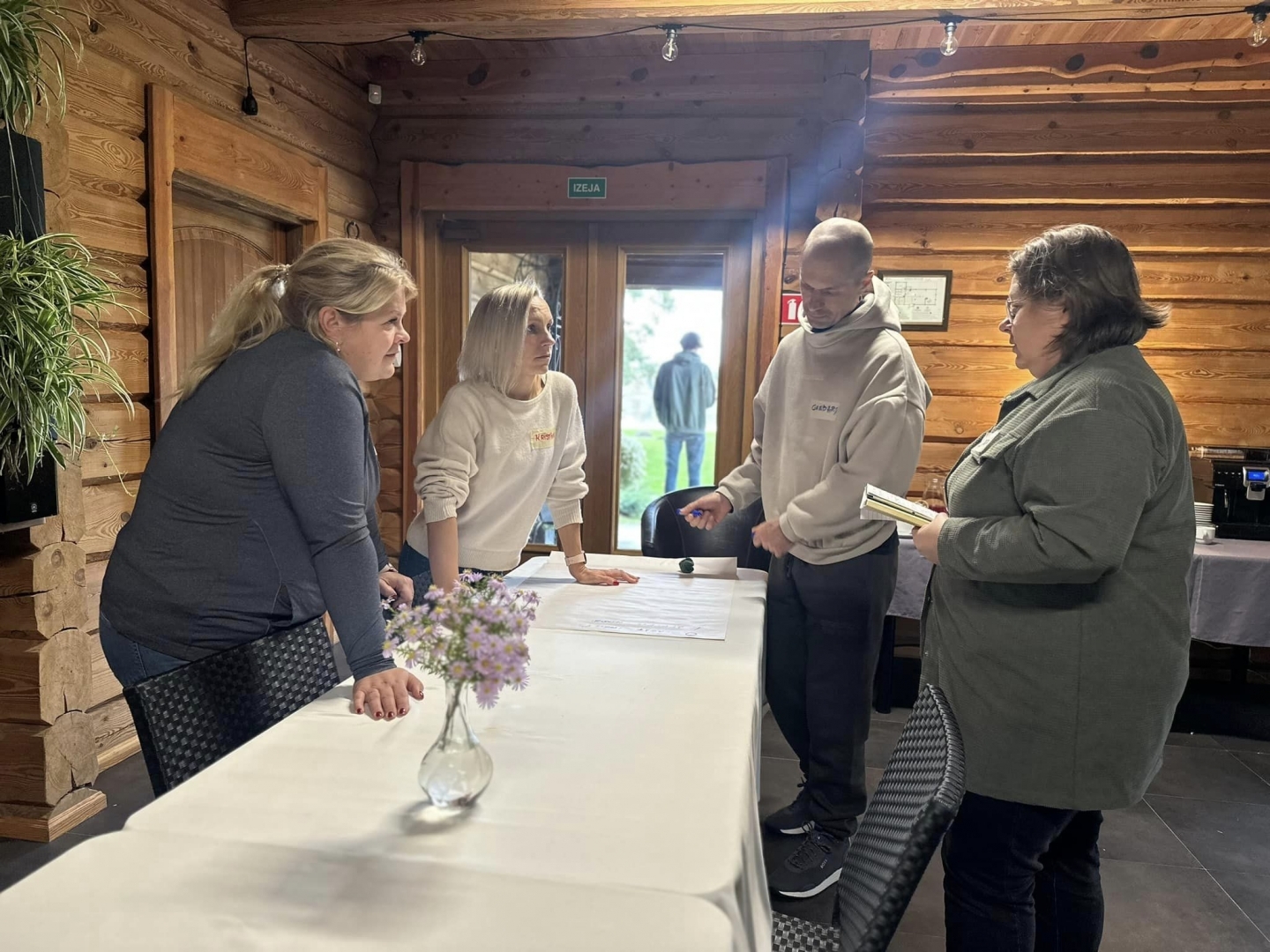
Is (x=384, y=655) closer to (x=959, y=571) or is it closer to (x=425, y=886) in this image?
(x=425, y=886)

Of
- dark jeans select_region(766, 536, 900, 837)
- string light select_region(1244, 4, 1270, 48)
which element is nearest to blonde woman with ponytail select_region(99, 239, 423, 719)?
dark jeans select_region(766, 536, 900, 837)

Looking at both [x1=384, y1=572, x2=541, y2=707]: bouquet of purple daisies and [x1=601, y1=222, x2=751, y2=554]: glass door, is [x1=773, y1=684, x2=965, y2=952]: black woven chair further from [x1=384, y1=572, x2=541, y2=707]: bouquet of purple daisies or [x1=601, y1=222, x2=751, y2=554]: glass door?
[x1=601, y1=222, x2=751, y2=554]: glass door

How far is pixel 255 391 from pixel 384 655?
49cm

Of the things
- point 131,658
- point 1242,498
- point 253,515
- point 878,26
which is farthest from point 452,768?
point 1242,498

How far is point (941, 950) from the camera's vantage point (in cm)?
208

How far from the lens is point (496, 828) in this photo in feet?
3.34

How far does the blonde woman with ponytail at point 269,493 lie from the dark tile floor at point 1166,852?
1.06 meters

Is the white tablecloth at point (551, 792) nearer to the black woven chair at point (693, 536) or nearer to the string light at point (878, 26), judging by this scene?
the black woven chair at point (693, 536)

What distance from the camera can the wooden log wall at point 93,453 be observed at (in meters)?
2.45

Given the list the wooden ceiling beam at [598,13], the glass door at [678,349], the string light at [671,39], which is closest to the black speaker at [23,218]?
the wooden ceiling beam at [598,13]

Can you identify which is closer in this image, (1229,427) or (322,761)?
(322,761)

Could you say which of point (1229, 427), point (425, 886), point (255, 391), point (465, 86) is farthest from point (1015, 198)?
point (425, 886)

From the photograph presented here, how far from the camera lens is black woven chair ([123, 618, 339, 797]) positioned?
125 centimetres

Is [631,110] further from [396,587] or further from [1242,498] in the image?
[1242,498]
